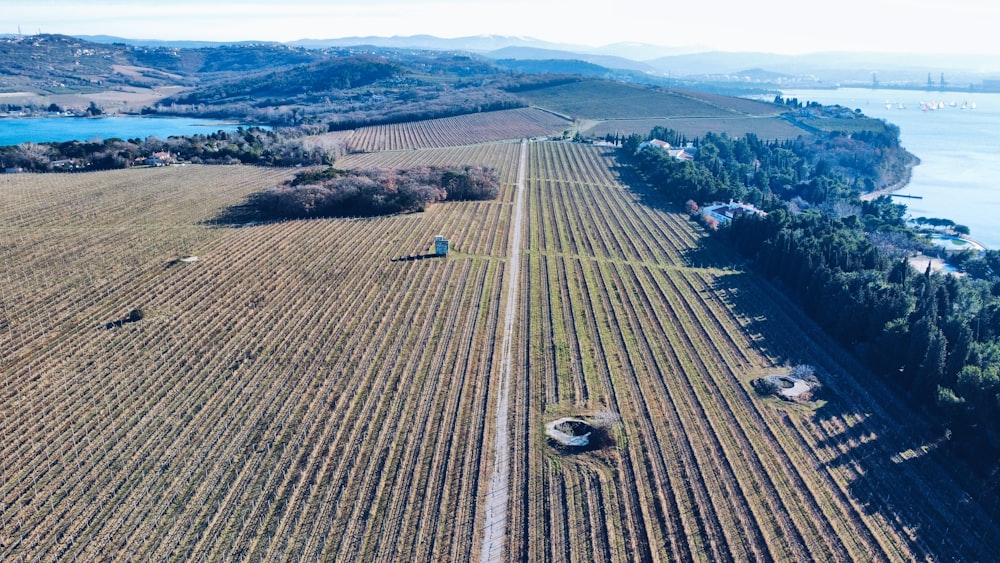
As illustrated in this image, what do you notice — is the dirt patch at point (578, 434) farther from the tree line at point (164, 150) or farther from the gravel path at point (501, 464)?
the tree line at point (164, 150)

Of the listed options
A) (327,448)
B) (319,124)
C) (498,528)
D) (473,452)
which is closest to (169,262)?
(327,448)

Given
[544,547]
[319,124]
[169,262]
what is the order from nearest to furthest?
[544,547]
[169,262]
[319,124]

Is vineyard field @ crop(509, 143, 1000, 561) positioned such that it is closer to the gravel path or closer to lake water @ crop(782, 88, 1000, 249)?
the gravel path

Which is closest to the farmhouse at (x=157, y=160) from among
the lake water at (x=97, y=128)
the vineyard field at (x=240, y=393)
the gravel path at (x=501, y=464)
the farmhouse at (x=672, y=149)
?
the vineyard field at (x=240, y=393)

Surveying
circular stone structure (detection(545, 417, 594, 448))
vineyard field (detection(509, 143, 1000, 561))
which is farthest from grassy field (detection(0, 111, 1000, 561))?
circular stone structure (detection(545, 417, 594, 448))

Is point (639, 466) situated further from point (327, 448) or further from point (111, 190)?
point (111, 190)

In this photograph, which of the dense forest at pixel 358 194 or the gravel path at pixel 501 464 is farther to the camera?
the dense forest at pixel 358 194
